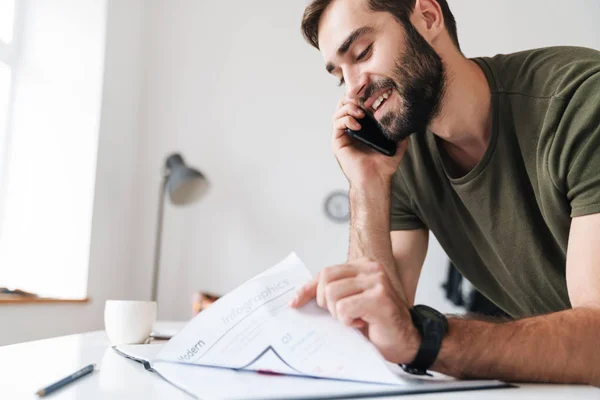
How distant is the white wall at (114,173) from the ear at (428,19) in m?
1.72

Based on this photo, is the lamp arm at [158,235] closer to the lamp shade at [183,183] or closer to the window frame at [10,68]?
the lamp shade at [183,183]

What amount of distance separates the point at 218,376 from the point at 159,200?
237 centimetres

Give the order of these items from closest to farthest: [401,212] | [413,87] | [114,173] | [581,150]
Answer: [581,150] → [413,87] → [401,212] → [114,173]

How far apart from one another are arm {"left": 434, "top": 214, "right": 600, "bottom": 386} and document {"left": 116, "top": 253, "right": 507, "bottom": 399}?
3 cm

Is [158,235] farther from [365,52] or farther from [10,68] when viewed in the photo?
[365,52]

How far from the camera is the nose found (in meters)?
1.20

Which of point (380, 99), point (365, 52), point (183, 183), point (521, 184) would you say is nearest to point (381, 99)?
point (380, 99)

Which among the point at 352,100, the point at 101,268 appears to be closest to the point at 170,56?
the point at 101,268

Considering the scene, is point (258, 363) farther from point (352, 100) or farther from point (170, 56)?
point (170, 56)

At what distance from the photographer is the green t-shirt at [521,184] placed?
90 centimetres

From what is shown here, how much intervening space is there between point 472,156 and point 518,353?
71cm

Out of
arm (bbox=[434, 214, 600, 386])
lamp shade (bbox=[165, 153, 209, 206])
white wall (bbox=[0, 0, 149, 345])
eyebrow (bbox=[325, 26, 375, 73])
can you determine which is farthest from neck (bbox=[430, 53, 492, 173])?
white wall (bbox=[0, 0, 149, 345])

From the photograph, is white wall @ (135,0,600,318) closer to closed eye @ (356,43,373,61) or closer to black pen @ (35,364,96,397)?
closed eye @ (356,43,373,61)

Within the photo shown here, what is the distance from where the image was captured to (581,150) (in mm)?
865
